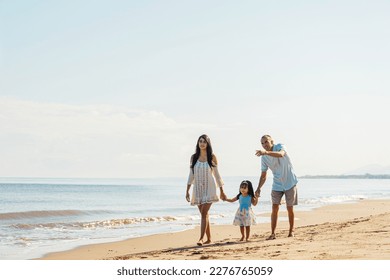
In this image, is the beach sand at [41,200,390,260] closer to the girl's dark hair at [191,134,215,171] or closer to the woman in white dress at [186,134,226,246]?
the woman in white dress at [186,134,226,246]

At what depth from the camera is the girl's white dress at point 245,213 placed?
30.5 ft

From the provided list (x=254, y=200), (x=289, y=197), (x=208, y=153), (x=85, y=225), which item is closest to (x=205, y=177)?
(x=208, y=153)

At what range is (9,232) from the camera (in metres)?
14.8

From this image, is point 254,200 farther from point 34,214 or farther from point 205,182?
point 34,214

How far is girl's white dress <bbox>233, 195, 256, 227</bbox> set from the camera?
30.5 ft

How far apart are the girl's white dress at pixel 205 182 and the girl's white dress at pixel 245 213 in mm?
640

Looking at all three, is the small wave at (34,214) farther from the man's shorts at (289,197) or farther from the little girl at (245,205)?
the man's shorts at (289,197)

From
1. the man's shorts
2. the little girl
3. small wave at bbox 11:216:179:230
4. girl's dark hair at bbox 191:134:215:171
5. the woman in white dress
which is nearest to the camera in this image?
girl's dark hair at bbox 191:134:215:171

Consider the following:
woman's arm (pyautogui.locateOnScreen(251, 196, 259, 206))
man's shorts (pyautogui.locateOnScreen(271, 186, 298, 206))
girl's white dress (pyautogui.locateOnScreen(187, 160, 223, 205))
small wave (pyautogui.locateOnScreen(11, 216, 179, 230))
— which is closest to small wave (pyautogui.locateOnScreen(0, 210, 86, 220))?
small wave (pyautogui.locateOnScreen(11, 216, 179, 230))

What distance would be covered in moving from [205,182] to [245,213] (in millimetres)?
997

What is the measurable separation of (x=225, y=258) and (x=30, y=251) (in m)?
5.26

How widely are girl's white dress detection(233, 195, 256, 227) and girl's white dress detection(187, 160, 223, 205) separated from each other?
64 cm

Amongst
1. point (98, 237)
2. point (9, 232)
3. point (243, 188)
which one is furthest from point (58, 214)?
point (243, 188)
